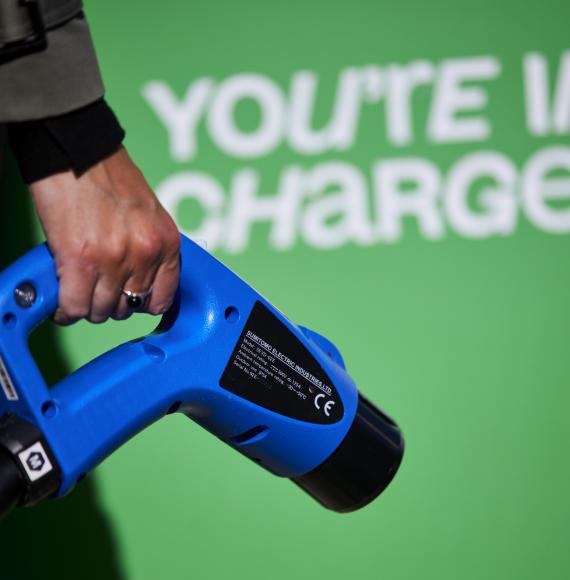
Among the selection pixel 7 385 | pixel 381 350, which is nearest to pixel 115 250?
pixel 7 385

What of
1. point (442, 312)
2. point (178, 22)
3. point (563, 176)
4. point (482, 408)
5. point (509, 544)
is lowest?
point (509, 544)

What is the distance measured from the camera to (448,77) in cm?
132

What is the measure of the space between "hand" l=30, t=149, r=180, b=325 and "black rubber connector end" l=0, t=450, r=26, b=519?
12cm

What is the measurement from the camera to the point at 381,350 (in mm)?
1321

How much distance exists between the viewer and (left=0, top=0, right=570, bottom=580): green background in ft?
4.25

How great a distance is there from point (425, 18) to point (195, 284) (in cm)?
69

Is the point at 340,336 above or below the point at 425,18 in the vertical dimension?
below

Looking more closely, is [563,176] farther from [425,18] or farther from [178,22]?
[178,22]

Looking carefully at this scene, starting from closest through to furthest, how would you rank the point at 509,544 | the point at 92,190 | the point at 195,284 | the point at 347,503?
1. the point at 92,190
2. the point at 195,284
3. the point at 347,503
4. the point at 509,544

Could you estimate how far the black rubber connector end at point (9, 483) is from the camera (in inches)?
27.0

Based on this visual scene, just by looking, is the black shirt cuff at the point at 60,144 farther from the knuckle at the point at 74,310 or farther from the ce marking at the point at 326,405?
the ce marking at the point at 326,405

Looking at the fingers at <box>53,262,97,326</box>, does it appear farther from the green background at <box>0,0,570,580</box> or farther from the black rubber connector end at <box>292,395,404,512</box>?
the green background at <box>0,0,570,580</box>

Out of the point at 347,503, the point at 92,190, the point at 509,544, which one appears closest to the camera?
the point at 92,190

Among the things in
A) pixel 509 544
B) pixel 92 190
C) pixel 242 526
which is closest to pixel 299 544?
pixel 242 526
